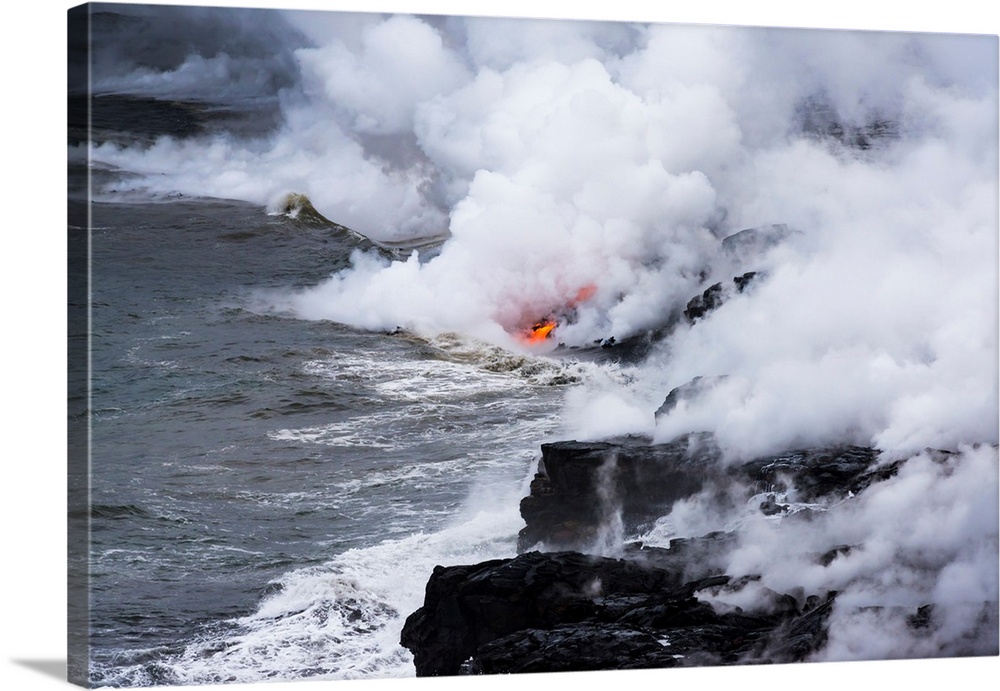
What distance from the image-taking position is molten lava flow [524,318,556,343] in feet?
25.8

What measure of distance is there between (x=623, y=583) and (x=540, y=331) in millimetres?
1298

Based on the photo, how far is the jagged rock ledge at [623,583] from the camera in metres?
7.49

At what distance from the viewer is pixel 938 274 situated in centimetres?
809

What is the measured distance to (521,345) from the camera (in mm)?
7863

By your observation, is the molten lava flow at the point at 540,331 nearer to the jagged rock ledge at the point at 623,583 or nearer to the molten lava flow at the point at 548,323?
the molten lava flow at the point at 548,323

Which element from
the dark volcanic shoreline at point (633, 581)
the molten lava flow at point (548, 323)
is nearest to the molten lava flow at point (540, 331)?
the molten lava flow at point (548, 323)

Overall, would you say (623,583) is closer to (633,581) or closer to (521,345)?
(633,581)

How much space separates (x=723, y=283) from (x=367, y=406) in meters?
1.91

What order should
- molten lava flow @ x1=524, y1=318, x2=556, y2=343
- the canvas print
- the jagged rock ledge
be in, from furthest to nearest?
molten lava flow @ x1=524, y1=318, x2=556, y2=343, the jagged rock ledge, the canvas print

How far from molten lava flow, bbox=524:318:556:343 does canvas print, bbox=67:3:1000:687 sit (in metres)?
0.03

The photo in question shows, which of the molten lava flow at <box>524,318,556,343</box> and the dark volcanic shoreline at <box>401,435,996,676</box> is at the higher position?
the molten lava flow at <box>524,318,556,343</box>

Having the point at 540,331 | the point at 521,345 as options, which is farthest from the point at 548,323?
the point at 521,345

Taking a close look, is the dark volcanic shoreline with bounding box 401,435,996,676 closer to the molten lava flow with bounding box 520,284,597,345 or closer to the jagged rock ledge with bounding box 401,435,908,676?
the jagged rock ledge with bounding box 401,435,908,676

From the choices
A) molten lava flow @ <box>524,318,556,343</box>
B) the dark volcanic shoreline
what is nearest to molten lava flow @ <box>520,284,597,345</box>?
molten lava flow @ <box>524,318,556,343</box>
